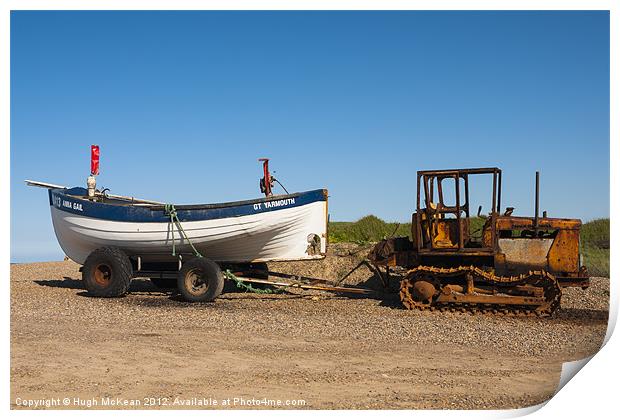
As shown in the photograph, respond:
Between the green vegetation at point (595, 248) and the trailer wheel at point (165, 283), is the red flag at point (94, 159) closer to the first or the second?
the trailer wheel at point (165, 283)

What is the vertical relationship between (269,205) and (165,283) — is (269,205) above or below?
above

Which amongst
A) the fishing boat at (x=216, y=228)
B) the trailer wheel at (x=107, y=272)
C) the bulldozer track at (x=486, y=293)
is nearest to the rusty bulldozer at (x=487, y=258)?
the bulldozer track at (x=486, y=293)

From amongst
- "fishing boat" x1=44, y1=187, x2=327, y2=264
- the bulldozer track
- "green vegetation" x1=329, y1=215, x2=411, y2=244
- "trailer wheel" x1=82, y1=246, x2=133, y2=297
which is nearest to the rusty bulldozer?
the bulldozer track

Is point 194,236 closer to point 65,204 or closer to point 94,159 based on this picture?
point 94,159

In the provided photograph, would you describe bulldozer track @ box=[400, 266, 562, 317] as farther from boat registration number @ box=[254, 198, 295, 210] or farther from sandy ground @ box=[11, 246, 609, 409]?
boat registration number @ box=[254, 198, 295, 210]

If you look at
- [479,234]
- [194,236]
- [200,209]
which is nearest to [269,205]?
[200,209]

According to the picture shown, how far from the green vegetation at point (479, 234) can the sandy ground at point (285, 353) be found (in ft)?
3.03

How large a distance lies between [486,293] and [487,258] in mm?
692

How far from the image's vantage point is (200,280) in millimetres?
13211

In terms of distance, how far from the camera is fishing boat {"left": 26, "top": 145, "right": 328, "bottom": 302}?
525 inches

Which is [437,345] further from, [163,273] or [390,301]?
[163,273]

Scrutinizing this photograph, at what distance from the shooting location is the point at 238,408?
625 cm
